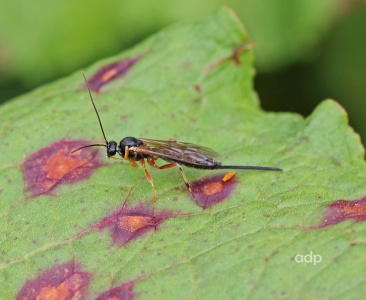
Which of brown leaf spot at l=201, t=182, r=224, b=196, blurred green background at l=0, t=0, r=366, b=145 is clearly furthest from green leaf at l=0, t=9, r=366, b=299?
blurred green background at l=0, t=0, r=366, b=145

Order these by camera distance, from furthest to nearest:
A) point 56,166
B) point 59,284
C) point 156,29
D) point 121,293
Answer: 1. point 156,29
2. point 56,166
3. point 59,284
4. point 121,293

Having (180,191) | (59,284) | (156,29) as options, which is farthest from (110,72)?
(59,284)

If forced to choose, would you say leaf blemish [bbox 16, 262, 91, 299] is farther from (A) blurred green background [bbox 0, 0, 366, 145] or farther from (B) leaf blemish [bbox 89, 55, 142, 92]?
(A) blurred green background [bbox 0, 0, 366, 145]

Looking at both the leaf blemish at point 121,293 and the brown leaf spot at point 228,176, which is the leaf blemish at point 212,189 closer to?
the brown leaf spot at point 228,176

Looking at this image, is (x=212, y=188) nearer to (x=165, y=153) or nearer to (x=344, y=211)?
(x=165, y=153)

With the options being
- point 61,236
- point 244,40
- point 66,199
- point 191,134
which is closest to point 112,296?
point 61,236
